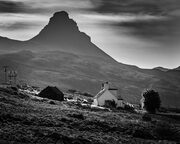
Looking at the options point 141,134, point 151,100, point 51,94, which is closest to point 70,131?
point 141,134

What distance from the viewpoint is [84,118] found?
5144 cm

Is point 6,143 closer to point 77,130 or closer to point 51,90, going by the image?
point 77,130

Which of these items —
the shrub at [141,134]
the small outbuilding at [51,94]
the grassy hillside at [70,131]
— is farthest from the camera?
the small outbuilding at [51,94]

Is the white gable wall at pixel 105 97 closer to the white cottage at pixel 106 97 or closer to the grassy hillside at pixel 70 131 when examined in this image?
the white cottage at pixel 106 97

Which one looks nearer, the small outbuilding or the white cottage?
the small outbuilding

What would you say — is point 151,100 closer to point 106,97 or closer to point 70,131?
point 106,97

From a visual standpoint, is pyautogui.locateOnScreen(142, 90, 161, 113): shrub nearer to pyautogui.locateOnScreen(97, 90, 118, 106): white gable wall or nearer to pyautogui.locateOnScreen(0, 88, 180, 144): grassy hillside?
pyautogui.locateOnScreen(97, 90, 118, 106): white gable wall

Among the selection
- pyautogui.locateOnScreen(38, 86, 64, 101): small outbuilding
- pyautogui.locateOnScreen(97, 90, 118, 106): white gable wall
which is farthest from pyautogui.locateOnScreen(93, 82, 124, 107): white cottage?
pyautogui.locateOnScreen(38, 86, 64, 101): small outbuilding

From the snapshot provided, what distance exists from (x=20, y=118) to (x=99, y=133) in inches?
401

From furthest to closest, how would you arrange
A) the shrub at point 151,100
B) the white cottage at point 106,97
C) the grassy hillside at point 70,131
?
1. the white cottage at point 106,97
2. the shrub at point 151,100
3. the grassy hillside at point 70,131

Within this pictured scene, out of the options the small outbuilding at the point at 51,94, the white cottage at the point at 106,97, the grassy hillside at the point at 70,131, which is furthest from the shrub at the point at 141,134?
the white cottage at the point at 106,97

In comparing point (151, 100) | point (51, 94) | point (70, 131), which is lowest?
point (151, 100)

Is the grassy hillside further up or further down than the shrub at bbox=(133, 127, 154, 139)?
further up

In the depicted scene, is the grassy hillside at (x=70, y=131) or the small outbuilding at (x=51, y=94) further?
the small outbuilding at (x=51, y=94)
